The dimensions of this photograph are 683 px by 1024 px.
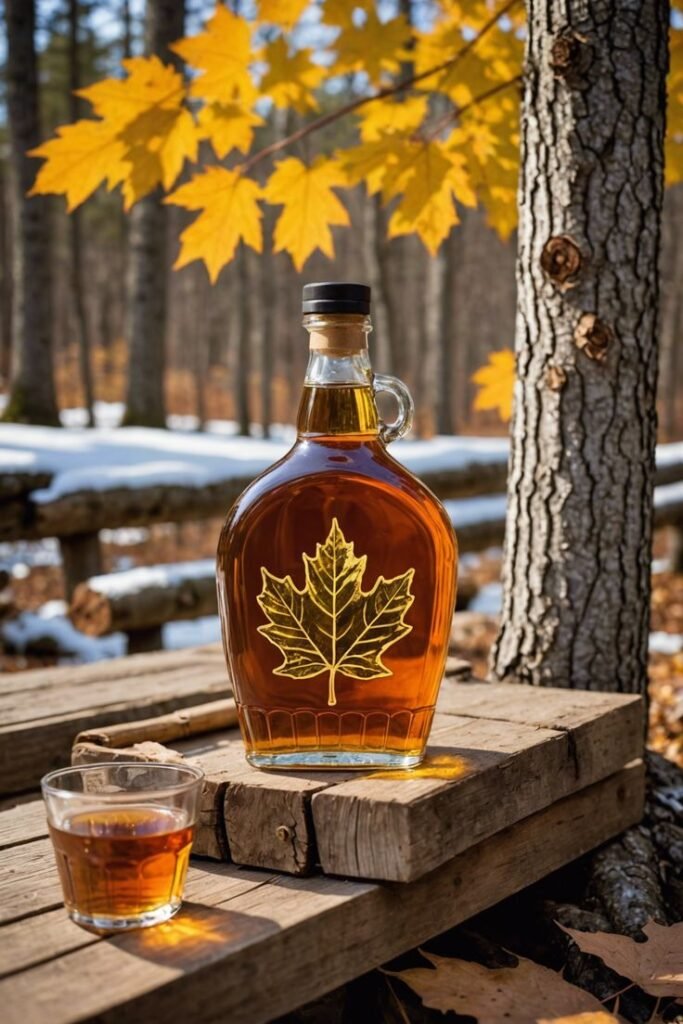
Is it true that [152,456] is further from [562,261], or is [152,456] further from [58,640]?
[562,261]

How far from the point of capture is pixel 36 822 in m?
1.86

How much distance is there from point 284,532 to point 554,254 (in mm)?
1121

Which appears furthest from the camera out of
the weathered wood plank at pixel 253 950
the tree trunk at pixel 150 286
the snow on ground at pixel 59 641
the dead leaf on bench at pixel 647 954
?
the tree trunk at pixel 150 286

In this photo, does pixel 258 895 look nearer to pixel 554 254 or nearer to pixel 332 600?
pixel 332 600

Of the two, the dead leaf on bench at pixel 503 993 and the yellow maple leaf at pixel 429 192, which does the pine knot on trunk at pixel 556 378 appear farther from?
the dead leaf on bench at pixel 503 993

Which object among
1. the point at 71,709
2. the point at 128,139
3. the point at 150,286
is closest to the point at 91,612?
the point at 71,709

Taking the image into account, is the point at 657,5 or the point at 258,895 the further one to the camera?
the point at 657,5

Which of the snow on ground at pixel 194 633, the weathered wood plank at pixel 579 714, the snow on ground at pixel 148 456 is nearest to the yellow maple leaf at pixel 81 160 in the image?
the weathered wood plank at pixel 579 714

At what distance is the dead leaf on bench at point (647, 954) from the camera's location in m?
1.61

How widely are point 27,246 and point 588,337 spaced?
917cm

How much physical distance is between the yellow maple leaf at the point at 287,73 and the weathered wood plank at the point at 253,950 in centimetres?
206

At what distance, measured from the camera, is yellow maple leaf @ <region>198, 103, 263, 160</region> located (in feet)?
Answer: 8.89

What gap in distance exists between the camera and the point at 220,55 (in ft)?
8.59

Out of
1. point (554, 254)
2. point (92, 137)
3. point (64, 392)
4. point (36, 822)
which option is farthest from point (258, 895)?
point (64, 392)
